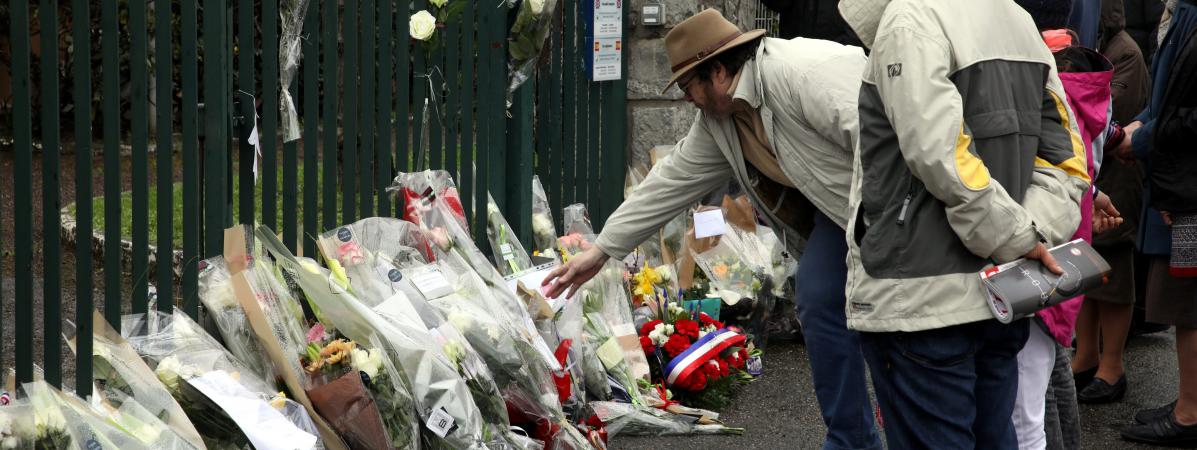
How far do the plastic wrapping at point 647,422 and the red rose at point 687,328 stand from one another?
543 millimetres

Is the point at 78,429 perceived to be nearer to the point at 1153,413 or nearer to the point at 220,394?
the point at 220,394

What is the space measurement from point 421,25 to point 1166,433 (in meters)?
3.02

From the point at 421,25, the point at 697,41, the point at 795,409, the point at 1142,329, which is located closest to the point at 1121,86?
the point at 1142,329

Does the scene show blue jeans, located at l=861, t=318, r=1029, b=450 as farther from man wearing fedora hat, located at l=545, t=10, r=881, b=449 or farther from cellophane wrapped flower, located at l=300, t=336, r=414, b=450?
cellophane wrapped flower, located at l=300, t=336, r=414, b=450

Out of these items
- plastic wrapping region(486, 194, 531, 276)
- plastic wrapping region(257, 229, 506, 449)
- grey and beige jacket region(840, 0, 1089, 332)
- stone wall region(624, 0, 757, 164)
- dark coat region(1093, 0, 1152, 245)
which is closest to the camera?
grey and beige jacket region(840, 0, 1089, 332)

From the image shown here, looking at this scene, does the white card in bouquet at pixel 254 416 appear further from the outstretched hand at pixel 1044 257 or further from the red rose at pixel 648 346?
the red rose at pixel 648 346

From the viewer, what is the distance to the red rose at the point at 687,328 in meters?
5.25

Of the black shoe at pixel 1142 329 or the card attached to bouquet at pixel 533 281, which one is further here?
the black shoe at pixel 1142 329

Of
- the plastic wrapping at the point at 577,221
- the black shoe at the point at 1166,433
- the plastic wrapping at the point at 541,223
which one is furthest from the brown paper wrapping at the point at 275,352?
the black shoe at the point at 1166,433

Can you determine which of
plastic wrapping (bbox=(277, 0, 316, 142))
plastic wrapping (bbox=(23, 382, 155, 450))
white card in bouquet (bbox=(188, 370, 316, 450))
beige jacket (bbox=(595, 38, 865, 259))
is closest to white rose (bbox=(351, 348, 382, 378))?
white card in bouquet (bbox=(188, 370, 316, 450))

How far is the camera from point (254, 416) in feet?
11.0

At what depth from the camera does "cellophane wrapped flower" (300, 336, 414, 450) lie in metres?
3.58

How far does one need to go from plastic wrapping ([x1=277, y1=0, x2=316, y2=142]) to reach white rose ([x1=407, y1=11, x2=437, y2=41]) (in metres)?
0.54

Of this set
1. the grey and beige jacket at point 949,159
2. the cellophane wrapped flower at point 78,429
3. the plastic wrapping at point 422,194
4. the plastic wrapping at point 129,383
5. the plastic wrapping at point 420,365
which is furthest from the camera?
the plastic wrapping at point 422,194
